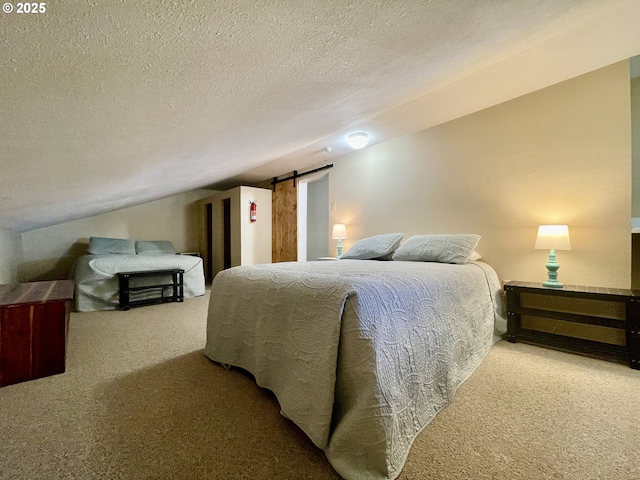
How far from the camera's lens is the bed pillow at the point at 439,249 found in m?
2.25

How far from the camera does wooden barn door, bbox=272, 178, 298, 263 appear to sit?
4.84 meters

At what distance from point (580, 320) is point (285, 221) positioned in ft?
13.6

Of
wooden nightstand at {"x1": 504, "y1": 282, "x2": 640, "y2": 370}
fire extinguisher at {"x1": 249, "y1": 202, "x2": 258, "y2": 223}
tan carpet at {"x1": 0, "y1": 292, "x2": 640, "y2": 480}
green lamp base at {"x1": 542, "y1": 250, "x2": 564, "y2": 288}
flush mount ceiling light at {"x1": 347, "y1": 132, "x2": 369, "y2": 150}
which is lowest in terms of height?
tan carpet at {"x1": 0, "y1": 292, "x2": 640, "y2": 480}

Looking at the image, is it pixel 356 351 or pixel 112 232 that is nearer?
pixel 356 351

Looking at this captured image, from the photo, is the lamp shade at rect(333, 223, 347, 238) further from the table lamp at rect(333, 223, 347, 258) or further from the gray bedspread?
the gray bedspread

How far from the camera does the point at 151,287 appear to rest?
353cm

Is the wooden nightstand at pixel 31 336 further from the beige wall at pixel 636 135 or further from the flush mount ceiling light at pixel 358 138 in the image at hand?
the beige wall at pixel 636 135

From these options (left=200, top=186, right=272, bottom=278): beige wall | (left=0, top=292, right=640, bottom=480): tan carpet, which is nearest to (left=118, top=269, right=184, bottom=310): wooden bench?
(left=200, top=186, right=272, bottom=278): beige wall

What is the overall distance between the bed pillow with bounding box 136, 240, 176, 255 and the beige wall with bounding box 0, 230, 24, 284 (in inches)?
55.5

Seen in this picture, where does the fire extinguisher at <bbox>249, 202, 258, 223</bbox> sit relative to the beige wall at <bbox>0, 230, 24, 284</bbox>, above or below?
above

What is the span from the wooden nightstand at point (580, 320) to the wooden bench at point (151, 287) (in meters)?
3.90

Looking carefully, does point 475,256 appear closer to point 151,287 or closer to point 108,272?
point 151,287

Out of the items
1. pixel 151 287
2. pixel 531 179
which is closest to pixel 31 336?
pixel 151 287

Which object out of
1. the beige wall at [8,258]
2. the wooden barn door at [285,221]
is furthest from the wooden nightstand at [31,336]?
the wooden barn door at [285,221]
